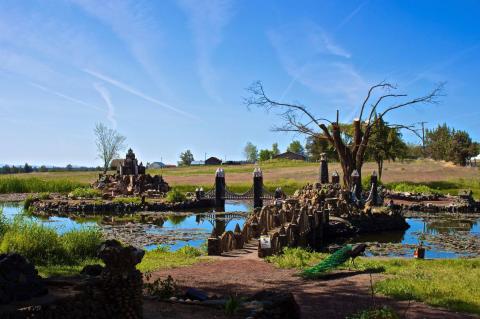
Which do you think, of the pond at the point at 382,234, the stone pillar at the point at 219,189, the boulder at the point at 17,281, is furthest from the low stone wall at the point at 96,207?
the boulder at the point at 17,281

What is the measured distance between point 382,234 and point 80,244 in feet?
53.8

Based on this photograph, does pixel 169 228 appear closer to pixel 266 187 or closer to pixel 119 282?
pixel 119 282

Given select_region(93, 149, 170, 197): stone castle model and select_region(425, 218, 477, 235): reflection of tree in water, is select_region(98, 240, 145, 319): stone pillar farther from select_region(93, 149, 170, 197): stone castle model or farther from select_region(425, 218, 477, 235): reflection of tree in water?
select_region(93, 149, 170, 197): stone castle model

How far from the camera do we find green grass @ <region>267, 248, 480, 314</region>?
9492mm

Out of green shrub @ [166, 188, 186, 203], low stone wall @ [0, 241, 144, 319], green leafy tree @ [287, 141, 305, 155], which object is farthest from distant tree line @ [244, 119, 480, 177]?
low stone wall @ [0, 241, 144, 319]

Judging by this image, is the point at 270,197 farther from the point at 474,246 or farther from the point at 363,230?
the point at 474,246

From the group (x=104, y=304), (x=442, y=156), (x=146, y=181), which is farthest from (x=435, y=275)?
(x=442, y=156)

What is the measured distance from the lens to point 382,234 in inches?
1017

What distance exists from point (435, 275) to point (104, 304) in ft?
27.8

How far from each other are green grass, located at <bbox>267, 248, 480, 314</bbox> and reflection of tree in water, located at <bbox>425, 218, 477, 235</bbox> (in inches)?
462

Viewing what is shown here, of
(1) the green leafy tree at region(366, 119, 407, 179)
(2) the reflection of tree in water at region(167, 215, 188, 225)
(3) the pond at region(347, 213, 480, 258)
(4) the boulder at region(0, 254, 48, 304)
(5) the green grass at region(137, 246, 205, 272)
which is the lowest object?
(3) the pond at region(347, 213, 480, 258)

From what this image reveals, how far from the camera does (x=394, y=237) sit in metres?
24.8

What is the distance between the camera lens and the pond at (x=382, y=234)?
788 inches

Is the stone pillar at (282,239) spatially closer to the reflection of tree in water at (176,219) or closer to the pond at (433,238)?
the pond at (433,238)
